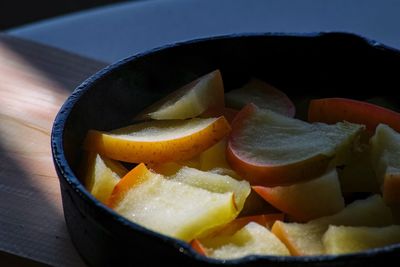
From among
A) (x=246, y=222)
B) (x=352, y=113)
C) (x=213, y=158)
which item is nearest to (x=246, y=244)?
(x=246, y=222)

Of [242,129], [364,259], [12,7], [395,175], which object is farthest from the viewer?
[12,7]

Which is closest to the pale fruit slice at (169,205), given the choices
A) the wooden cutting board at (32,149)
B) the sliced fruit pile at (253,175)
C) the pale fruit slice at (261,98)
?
→ the sliced fruit pile at (253,175)

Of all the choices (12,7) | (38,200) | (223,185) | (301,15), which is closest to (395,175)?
(223,185)

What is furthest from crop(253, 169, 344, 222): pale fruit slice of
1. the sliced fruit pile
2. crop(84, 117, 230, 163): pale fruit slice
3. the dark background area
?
the dark background area

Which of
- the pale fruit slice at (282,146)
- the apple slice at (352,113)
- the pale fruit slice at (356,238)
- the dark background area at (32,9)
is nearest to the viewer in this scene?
the pale fruit slice at (356,238)

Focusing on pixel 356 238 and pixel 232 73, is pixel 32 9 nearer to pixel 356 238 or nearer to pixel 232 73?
pixel 232 73

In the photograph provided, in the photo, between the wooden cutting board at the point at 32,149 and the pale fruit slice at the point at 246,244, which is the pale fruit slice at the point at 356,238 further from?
the wooden cutting board at the point at 32,149

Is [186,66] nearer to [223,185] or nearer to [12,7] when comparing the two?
[223,185]
